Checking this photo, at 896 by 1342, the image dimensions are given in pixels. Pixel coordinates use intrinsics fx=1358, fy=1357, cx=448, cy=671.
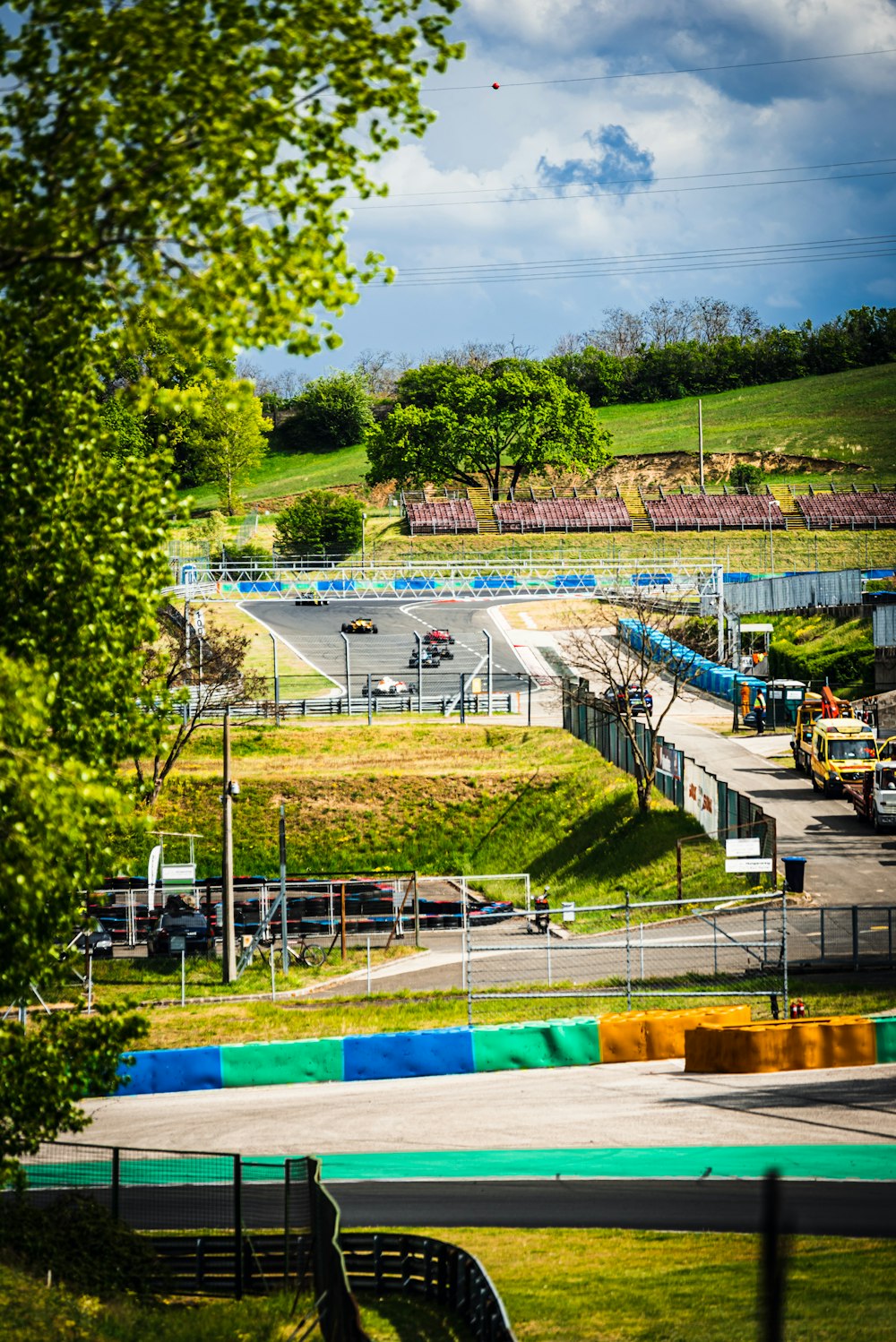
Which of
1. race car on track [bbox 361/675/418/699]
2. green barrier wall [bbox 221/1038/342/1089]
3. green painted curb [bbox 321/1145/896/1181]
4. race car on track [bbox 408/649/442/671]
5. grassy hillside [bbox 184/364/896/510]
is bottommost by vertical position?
green barrier wall [bbox 221/1038/342/1089]

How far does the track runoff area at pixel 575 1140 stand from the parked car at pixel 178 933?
40.1 feet

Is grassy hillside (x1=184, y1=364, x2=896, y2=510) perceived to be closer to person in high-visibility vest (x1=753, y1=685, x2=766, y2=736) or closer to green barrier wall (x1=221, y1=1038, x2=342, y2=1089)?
person in high-visibility vest (x1=753, y1=685, x2=766, y2=736)

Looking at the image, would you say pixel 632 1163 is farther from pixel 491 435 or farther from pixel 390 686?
pixel 491 435

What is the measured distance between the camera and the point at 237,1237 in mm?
15094

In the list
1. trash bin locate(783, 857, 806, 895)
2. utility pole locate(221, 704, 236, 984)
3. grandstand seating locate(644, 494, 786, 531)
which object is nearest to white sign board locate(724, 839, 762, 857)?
trash bin locate(783, 857, 806, 895)

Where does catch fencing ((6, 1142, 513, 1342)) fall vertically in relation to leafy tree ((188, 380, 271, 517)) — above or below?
below

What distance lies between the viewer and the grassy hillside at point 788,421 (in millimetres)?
142375

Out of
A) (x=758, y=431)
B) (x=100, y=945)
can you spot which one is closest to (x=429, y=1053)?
(x=100, y=945)

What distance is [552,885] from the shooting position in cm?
4359

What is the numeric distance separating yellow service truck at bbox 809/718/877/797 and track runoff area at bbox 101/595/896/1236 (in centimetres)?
1897

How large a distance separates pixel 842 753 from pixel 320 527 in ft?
220

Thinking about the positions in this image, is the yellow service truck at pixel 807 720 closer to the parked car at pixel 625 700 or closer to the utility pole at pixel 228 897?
the parked car at pixel 625 700

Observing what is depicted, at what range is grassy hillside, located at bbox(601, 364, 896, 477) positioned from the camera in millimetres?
142375

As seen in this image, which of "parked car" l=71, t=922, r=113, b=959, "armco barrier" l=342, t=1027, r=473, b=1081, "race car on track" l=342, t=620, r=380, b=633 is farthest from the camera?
"race car on track" l=342, t=620, r=380, b=633
